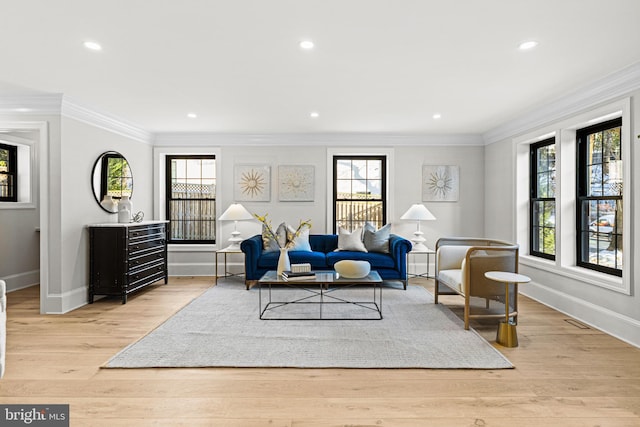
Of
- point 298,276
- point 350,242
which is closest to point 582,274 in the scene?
point 350,242

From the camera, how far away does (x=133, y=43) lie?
105 inches

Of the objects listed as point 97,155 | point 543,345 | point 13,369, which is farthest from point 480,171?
point 13,369

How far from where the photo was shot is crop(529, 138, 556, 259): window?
15.1 feet

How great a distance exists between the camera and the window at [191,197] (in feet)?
20.7

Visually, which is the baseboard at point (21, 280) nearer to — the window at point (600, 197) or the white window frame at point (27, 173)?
the white window frame at point (27, 173)

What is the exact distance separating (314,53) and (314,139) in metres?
3.23

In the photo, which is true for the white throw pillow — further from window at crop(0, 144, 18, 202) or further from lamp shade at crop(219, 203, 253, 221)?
window at crop(0, 144, 18, 202)

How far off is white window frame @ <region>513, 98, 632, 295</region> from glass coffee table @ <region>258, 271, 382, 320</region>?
2126 mm

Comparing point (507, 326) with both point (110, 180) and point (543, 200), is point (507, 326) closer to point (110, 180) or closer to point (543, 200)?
point (543, 200)

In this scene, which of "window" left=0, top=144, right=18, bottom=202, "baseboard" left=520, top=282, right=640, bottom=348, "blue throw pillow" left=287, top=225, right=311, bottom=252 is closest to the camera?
"baseboard" left=520, top=282, right=640, bottom=348

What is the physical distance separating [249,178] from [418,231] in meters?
2.97

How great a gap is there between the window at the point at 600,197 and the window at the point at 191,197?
5320mm

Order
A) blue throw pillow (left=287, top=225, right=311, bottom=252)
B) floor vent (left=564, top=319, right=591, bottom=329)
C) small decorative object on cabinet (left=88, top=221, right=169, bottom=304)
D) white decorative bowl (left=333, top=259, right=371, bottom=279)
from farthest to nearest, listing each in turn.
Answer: blue throw pillow (left=287, top=225, right=311, bottom=252) → small decorative object on cabinet (left=88, top=221, right=169, bottom=304) → white decorative bowl (left=333, top=259, right=371, bottom=279) → floor vent (left=564, top=319, right=591, bottom=329)

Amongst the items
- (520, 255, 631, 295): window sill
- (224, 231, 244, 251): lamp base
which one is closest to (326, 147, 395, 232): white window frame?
(224, 231, 244, 251): lamp base
